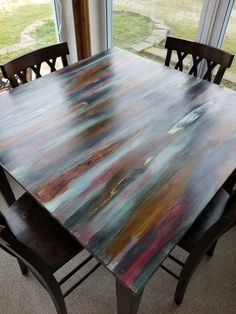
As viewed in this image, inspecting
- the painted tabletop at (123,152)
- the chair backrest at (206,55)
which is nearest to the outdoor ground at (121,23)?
the chair backrest at (206,55)

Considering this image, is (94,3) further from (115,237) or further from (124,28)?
(115,237)

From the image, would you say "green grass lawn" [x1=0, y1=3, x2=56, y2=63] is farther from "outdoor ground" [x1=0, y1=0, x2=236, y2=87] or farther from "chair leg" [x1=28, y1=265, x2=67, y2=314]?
"chair leg" [x1=28, y1=265, x2=67, y2=314]

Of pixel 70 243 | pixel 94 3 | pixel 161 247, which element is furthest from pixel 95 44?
pixel 161 247

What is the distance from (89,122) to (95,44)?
1875 millimetres

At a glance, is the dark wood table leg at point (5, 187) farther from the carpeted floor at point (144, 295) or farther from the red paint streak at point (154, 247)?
the red paint streak at point (154, 247)

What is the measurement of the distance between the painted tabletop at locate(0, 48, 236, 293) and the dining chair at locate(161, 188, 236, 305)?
0.10 m

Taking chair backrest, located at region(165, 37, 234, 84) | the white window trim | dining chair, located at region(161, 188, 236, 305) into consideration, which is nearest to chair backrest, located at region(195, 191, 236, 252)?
dining chair, located at region(161, 188, 236, 305)

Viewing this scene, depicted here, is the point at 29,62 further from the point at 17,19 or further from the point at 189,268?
the point at 189,268

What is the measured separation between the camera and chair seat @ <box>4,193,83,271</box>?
1017 millimetres

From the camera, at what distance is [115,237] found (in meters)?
0.75

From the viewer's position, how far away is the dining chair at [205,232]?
843 millimetres

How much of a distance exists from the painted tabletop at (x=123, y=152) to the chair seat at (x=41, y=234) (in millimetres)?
290

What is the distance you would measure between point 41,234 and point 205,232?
686 mm

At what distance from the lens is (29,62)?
1.56 metres
